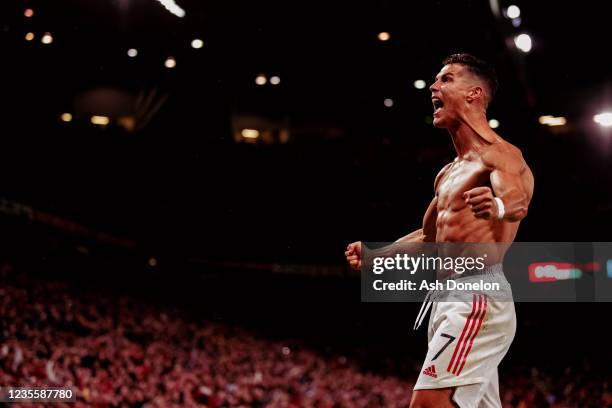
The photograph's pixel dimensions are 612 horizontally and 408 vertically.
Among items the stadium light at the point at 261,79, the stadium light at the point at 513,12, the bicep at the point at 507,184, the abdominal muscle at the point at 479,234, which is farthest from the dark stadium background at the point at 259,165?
the bicep at the point at 507,184

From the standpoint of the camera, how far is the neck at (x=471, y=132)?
312 centimetres

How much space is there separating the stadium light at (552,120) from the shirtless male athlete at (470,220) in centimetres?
1136

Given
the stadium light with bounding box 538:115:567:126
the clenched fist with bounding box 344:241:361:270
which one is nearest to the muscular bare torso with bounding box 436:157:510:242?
the clenched fist with bounding box 344:241:361:270

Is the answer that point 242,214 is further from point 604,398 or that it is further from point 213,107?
point 604,398

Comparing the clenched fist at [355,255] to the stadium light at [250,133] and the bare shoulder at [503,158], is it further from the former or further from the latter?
the stadium light at [250,133]

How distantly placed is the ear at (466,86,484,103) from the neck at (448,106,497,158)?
0.06 metres

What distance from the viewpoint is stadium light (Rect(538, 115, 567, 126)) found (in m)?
14.0

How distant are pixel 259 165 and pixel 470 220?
13.3 meters

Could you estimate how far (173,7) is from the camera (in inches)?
453

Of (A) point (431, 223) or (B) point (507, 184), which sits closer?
(B) point (507, 184)

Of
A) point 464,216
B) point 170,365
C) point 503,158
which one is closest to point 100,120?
point 170,365

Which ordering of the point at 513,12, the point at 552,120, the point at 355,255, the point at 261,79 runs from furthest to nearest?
1. the point at 261,79
2. the point at 552,120
3. the point at 513,12
4. the point at 355,255

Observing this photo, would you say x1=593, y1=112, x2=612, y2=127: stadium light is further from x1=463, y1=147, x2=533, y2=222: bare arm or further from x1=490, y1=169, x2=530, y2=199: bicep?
x1=490, y1=169, x2=530, y2=199: bicep

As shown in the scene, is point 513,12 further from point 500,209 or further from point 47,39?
point 47,39
